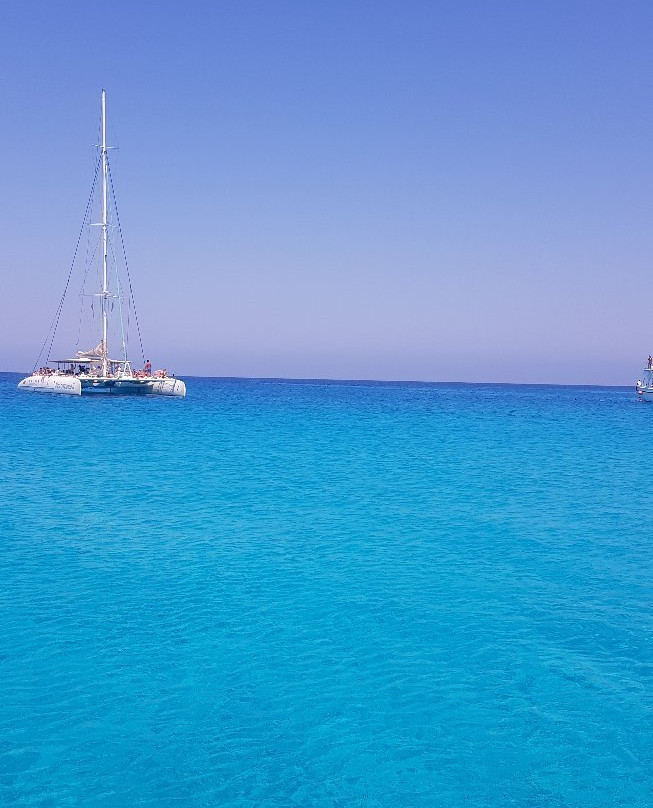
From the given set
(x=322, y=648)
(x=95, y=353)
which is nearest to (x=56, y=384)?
(x=95, y=353)

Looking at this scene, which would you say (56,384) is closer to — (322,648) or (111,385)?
(111,385)

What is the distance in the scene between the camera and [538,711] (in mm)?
7012

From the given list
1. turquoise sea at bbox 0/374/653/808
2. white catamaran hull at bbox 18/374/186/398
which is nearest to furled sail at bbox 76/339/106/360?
white catamaran hull at bbox 18/374/186/398

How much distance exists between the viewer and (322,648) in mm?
8602

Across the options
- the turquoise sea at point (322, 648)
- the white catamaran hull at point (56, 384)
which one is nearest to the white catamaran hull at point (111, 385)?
the white catamaran hull at point (56, 384)

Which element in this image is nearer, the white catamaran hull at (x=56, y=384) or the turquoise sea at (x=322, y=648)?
the turquoise sea at (x=322, y=648)

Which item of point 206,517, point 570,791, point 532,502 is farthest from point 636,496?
point 570,791

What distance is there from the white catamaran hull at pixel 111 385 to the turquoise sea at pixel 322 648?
48.5 metres

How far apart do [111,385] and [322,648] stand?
206 ft

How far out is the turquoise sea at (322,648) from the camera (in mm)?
5852

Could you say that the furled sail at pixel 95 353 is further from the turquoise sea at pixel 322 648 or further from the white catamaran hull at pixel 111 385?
the turquoise sea at pixel 322 648

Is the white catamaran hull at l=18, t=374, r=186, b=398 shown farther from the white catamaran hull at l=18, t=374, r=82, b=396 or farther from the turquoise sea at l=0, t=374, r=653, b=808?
the turquoise sea at l=0, t=374, r=653, b=808

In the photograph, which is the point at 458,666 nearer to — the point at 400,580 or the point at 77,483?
the point at 400,580

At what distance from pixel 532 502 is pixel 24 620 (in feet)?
48.4
